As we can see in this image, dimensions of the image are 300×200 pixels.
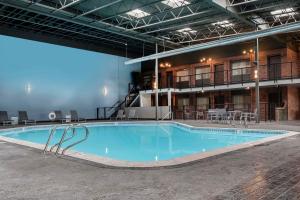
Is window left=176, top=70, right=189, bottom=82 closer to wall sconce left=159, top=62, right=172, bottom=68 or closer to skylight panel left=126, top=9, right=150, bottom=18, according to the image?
wall sconce left=159, top=62, right=172, bottom=68

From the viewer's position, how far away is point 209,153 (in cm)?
495

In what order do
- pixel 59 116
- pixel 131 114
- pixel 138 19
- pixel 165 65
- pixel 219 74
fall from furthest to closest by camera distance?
pixel 165 65 → pixel 131 114 → pixel 219 74 → pixel 59 116 → pixel 138 19

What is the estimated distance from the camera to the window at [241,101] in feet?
55.7

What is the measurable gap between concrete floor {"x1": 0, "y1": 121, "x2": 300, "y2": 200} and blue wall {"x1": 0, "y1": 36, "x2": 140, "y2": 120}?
12164 millimetres

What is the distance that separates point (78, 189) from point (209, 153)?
270 centimetres

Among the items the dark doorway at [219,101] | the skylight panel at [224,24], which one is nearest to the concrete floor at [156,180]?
the skylight panel at [224,24]

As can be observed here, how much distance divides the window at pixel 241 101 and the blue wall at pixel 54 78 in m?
8.06

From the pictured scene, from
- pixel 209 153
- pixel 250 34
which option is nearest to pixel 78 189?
pixel 209 153

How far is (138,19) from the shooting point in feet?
44.5

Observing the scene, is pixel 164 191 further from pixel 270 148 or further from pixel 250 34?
pixel 250 34

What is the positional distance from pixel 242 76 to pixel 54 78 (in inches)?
438

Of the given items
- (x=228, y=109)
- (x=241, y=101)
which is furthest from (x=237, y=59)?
(x=228, y=109)

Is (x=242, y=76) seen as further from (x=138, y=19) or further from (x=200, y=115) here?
(x=138, y=19)

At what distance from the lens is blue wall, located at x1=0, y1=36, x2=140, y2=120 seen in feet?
50.7
